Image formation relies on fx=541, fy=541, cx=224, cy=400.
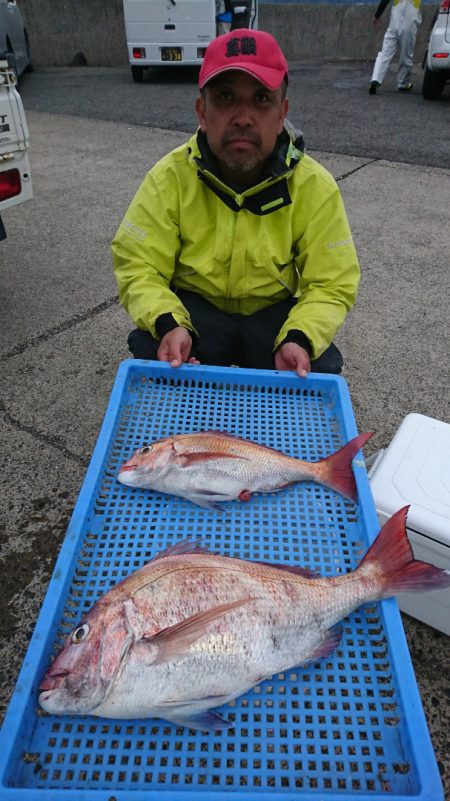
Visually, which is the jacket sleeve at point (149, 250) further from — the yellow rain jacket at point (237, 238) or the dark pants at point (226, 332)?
the dark pants at point (226, 332)

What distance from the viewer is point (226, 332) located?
2441mm

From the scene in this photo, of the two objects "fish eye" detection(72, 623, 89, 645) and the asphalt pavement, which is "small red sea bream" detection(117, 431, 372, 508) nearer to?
"fish eye" detection(72, 623, 89, 645)

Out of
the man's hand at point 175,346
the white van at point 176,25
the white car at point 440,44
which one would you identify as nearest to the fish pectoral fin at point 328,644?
the man's hand at point 175,346

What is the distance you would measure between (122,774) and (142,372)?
4.29 feet

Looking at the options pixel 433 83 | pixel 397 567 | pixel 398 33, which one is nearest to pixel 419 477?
pixel 397 567

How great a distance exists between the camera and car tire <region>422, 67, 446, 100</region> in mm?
9336

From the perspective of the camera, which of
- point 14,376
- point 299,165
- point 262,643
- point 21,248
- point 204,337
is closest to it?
point 262,643

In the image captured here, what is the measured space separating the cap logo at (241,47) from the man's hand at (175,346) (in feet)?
3.25

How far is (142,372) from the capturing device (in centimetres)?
208

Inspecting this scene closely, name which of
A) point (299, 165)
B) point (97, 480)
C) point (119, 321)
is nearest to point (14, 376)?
point (119, 321)

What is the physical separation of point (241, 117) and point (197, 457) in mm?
1246

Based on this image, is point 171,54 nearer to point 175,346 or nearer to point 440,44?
point 440,44

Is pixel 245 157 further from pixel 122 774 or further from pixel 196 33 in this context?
pixel 196 33

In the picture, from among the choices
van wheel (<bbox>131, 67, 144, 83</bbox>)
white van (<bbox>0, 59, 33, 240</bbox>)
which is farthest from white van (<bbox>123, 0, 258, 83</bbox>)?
white van (<bbox>0, 59, 33, 240</bbox>)
